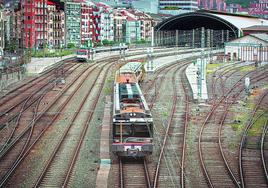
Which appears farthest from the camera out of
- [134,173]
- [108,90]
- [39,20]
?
[39,20]

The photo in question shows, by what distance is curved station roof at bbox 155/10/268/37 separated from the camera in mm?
92875

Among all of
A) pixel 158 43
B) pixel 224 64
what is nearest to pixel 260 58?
pixel 224 64

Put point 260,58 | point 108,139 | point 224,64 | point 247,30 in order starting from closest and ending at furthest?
point 108,139, point 224,64, point 260,58, point 247,30

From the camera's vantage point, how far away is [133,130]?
820 inches

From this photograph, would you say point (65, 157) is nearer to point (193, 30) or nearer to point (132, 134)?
point (132, 134)

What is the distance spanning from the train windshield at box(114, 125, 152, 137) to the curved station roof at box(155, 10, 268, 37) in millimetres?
72173

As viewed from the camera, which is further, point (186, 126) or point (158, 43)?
point (158, 43)

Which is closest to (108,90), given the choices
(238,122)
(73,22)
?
(238,122)

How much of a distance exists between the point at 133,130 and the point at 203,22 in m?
82.5

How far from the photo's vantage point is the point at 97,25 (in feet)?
372

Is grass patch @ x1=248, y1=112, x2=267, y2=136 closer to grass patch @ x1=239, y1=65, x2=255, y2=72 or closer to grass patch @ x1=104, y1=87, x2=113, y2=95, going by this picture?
grass patch @ x1=104, y1=87, x2=113, y2=95

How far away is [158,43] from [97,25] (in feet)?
45.7

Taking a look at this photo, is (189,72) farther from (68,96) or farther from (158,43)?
(158,43)

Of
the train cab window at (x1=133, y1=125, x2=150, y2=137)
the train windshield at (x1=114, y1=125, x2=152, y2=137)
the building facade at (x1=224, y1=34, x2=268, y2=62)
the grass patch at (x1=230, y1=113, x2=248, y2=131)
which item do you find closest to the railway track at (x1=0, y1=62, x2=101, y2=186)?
the train windshield at (x1=114, y1=125, x2=152, y2=137)
